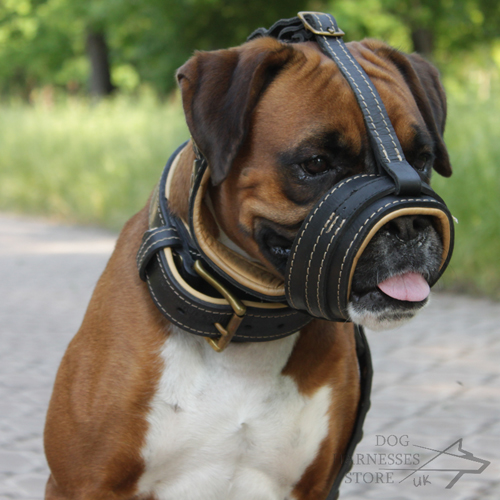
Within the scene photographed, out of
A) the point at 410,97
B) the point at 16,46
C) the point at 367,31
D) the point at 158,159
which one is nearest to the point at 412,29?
the point at 367,31

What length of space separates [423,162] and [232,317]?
2.41 ft

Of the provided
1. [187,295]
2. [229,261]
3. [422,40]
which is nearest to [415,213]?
[229,261]

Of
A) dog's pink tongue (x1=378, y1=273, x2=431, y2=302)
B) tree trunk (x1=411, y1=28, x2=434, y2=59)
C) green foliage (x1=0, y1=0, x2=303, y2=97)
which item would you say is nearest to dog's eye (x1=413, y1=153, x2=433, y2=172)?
dog's pink tongue (x1=378, y1=273, x2=431, y2=302)

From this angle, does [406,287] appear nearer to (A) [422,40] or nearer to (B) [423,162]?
(B) [423,162]

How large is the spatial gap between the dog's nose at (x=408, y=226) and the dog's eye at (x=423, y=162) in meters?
0.30

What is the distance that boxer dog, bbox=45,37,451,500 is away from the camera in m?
2.04

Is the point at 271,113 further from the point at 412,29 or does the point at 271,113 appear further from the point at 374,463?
the point at 412,29

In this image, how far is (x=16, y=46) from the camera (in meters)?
26.8

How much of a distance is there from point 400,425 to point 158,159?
7.50 metres

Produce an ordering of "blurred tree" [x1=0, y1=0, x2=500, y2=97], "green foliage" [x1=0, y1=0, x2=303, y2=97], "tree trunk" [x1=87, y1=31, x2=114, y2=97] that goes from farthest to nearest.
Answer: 1. "tree trunk" [x1=87, y1=31, x2=114, y2=97]
2. "green foliage" [x1=0, y1=0, x2=303, y2=97]
3. "blurred tree" [x1=0, y1=0, x2=500, y2=97]

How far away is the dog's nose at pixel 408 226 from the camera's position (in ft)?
6.32

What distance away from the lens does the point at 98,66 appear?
23.8m

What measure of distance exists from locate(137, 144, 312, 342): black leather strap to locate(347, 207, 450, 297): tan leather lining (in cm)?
34

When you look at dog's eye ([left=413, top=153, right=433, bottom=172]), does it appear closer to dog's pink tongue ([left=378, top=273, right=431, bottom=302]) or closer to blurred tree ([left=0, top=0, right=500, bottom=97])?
dog's pink tongue ([left=378, top=273, right=431, bottom=302])
